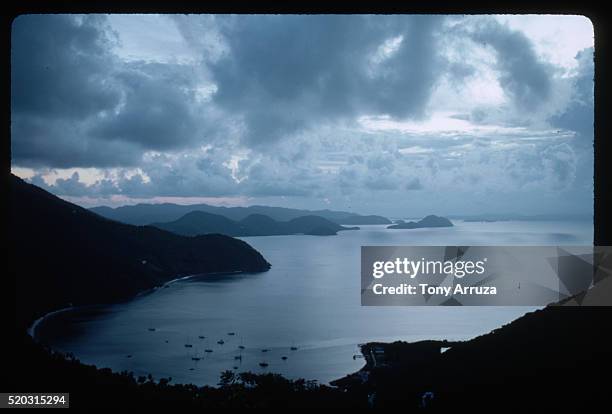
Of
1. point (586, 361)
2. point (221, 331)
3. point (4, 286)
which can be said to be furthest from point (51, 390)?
point (221, 331)

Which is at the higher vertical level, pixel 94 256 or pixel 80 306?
pixel 94 256

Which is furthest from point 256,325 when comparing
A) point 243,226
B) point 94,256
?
point 94,256

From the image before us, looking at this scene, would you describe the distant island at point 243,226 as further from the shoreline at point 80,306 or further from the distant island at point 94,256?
Answer: the shoreline at point 80,306

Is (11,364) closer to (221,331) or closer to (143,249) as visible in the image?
(221,331)

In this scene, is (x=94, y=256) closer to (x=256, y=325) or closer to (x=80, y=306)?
(x=80, y=306)

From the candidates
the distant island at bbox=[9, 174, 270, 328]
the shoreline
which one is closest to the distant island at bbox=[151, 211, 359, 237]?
the distant island at bbox=[9, 174, 270, 328]

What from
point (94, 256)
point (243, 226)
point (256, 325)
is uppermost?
point (243, 226)

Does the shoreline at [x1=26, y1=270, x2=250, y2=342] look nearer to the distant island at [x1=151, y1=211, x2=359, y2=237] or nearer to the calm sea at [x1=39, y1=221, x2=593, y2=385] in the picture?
the calm sea at [x1=39, y1=221, x2=593, y2=385]

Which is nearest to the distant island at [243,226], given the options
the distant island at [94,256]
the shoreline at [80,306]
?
the distant island at [94,256]
